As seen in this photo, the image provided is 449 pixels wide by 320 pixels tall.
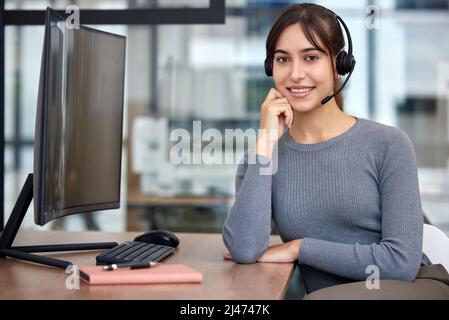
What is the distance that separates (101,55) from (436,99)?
2613mm

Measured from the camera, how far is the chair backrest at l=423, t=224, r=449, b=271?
1626mm

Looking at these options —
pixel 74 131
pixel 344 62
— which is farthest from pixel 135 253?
pixel 344 62

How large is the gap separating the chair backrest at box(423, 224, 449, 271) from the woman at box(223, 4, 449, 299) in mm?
88

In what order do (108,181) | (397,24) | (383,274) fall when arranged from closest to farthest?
1. (383,274)
2. (108,181)
3. (397,24)

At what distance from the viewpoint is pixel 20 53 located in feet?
12.9

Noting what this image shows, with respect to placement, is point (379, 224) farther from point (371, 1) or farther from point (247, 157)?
point (371, 1)

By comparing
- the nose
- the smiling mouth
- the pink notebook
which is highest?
the nose

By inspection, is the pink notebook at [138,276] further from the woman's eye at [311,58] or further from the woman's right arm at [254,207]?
the woman's eye at [311,58]

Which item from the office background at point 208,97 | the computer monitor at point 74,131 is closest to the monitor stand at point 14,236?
the computer monitor at point 74,131

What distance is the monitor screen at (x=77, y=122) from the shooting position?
1.35 meters

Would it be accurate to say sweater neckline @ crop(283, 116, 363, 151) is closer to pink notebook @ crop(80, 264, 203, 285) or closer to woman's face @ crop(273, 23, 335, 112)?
woman's face @ crop(273, 23, 335, 112)

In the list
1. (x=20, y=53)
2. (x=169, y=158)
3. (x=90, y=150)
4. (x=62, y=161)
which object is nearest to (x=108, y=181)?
(x=90, y=150)

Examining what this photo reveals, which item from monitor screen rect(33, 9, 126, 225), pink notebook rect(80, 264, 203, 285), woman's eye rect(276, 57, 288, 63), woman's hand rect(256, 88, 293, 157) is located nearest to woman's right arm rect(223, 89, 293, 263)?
woman's hand rect(256, 88, 293, 157)

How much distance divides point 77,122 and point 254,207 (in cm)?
45
